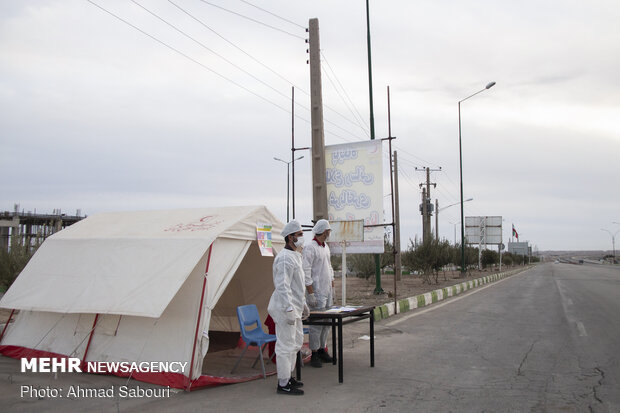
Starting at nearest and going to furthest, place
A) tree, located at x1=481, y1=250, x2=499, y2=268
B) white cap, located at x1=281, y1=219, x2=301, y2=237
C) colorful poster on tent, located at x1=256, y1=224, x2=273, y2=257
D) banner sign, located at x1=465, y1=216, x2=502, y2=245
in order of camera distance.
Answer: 1. white cap, located at x1=281, y1=219, x2=301, y2=237
2. colorful poster on tent, located at x1=256, y1=224, x2=273, y2=257
3. banner sign, located at x1=465, y1=216, x2=502, y2=245
4. tree, located at x1=481, y1=250, x2=499, y2=268

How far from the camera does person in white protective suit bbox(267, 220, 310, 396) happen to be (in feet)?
18.9

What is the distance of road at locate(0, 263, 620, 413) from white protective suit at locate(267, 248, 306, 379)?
458mm

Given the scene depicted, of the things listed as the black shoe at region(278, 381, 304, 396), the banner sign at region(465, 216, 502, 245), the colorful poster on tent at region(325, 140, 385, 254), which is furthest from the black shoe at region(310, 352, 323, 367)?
the banner sign at region(465, 216, 502, 245)

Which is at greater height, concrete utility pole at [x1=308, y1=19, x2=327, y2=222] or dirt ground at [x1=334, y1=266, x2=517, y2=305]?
concrete utility pole at [x1=308, y1=19, x2=327, y2=222]

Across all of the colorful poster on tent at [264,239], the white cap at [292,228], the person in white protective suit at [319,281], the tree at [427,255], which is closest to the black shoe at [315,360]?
the person in white protective suit at [319,281]

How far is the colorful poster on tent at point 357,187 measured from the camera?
1177cm

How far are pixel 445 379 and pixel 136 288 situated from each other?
161 inches

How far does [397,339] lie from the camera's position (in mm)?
9445

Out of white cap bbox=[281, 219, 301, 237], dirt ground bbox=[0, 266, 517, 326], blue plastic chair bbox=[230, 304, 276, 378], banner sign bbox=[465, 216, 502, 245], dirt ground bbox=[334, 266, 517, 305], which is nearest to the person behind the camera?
white cap bbox=[281, 219, 301, 237]

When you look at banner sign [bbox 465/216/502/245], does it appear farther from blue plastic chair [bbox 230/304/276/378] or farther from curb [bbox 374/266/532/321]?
blue plastic chair [bbox 230/304/276/378]

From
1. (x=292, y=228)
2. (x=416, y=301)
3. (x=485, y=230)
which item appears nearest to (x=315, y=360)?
(x=292, y=228)

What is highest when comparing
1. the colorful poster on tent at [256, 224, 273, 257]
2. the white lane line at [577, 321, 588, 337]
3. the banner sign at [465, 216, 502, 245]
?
the banner sign at [465, 216, 502, 245]

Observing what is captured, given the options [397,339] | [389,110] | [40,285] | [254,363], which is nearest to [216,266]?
[254,363]

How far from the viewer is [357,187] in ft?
39.8
